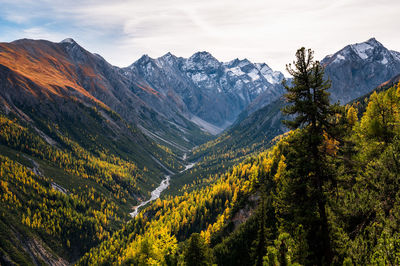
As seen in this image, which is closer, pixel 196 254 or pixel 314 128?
pixel 314 128

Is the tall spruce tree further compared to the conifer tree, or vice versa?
the conifer tree

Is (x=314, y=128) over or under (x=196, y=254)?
over

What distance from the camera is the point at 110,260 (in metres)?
144

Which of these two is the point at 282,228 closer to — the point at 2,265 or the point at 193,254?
the point at 193,254

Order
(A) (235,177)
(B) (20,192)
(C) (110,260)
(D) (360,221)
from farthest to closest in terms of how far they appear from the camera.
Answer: (B) (20,192), (A) (235,177), (C) (110,260), (D) (360,221)

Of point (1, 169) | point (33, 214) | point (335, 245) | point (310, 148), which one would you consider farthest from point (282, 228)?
point (1, 169)

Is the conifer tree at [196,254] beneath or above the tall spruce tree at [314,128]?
beneath

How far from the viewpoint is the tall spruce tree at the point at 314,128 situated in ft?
61.6

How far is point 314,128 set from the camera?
20.0m

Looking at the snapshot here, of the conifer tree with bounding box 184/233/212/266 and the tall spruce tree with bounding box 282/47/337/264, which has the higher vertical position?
the tall spruce tree with bounding box 282/47/337/264

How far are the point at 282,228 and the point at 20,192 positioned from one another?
225 m

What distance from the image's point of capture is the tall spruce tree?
1878 centimetres

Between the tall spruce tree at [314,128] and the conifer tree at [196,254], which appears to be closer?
the tall spruce tree at [314,128]

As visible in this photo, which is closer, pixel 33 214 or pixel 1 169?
pixel 33 214
